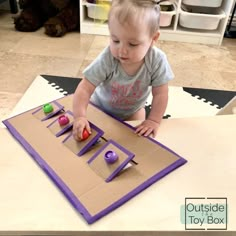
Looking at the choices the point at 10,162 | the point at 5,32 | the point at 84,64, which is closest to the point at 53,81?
the point at 84,64

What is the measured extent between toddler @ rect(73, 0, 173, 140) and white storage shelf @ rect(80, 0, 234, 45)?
107 centimetres

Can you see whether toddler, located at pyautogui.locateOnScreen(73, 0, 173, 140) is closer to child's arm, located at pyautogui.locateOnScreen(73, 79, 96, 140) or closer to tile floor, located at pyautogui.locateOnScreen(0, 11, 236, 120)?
child's arm, located at pyautogui.locateOnScreen(73, 79, 96, 140)

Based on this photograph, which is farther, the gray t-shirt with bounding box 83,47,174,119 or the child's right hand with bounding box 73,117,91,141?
the gray t-shirt with bounding box 83,47,174,119

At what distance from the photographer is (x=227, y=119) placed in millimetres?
604

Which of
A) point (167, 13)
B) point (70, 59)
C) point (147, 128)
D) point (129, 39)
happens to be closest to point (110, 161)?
point (147, 128)

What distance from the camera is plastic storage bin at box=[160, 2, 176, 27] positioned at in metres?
1.69

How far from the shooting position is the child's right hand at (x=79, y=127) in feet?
1.78

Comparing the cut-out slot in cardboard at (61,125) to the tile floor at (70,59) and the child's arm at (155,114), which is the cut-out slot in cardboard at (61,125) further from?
the tile floor at (70,59)

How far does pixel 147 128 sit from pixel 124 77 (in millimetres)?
182

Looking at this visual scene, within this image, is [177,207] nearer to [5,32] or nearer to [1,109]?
[1,109]

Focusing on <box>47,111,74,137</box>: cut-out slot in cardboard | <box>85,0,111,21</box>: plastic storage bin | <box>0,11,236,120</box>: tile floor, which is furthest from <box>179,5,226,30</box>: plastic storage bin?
<box>47,111,74,137</box>: cut-out slot in cardboard

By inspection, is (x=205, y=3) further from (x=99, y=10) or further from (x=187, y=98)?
(x=187, y=98)

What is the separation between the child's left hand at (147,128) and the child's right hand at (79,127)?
0.10 m

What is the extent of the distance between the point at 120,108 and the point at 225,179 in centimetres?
39
